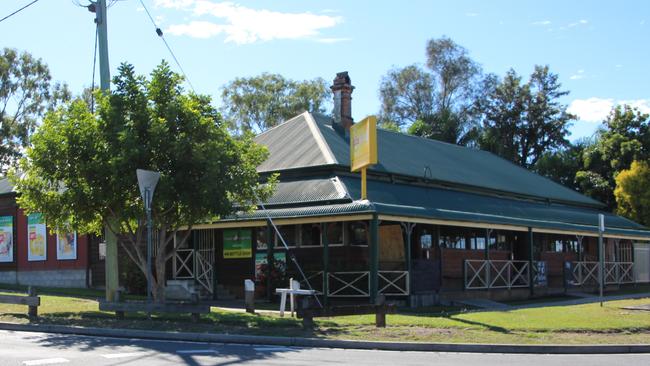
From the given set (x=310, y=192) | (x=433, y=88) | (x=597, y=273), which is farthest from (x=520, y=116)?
(x=310, y=192)

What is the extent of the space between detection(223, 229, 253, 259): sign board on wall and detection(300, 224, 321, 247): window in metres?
2.00

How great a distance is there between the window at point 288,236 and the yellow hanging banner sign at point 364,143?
3.37 m

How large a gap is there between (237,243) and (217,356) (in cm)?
1412

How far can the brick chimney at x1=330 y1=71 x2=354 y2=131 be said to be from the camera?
2956 cm

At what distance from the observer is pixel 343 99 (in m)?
29.8

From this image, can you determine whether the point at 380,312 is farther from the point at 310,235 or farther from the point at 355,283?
the point at 310,235

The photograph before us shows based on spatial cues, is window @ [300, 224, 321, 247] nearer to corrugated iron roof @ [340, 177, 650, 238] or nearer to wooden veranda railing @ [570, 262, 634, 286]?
corrugated iron roof @ [340, 177, 650, 238]

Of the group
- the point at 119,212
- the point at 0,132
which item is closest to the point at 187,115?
the point at 119,212

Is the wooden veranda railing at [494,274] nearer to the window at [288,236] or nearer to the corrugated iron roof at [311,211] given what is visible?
the corrugated iron roof at [311,211]

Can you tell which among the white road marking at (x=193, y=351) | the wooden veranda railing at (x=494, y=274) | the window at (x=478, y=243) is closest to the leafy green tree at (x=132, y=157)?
the white road marking at (x=193, y=351)

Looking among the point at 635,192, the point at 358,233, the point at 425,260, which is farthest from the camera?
the point at 635,192

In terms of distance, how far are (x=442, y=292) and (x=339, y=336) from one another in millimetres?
10375

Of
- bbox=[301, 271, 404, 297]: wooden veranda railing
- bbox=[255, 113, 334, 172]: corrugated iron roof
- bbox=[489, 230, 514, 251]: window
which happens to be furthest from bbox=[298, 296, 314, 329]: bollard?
bbox=[489, 230, 514, 251]: window

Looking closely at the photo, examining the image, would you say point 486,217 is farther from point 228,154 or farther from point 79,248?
point 79,248
